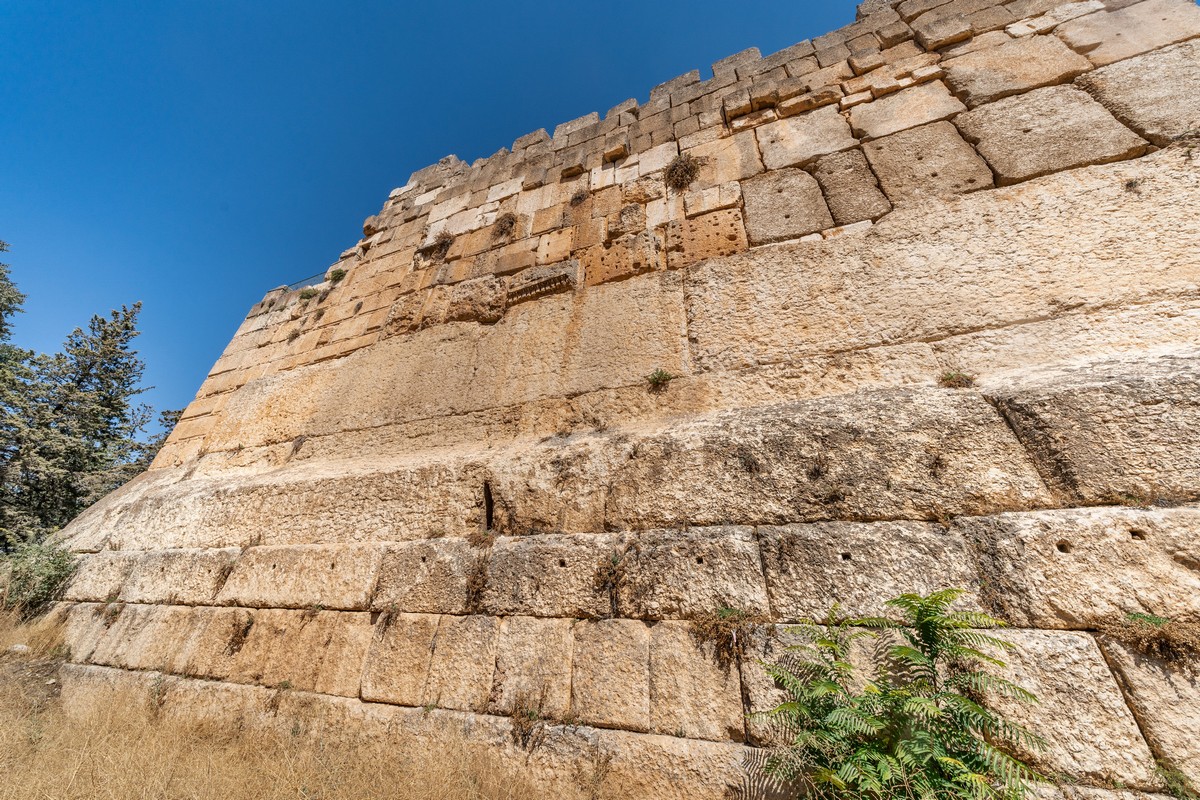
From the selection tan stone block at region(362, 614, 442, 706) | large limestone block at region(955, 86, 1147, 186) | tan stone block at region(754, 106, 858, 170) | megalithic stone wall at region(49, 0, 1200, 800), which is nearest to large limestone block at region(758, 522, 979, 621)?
megalithic stone wall at region(49, 0, 1200, 800)

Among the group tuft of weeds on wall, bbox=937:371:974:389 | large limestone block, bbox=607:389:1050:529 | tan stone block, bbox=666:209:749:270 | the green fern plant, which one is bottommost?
the green fern plant

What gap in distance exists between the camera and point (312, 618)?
303cm

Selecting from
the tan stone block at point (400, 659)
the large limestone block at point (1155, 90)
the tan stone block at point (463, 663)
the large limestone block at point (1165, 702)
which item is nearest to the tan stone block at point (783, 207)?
the large limestone block at point (1155, 90)

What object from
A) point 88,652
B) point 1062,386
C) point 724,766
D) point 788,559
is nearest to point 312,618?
point 88,652

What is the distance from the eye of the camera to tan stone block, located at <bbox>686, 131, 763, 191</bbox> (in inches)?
158

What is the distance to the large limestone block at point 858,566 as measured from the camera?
1.96 metres

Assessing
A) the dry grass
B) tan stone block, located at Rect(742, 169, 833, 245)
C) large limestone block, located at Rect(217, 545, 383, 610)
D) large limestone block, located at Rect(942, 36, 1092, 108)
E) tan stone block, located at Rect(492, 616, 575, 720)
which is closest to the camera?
the dry grass

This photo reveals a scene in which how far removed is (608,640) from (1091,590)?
193 cm

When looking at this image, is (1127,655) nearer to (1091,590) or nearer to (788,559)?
(1091,590)

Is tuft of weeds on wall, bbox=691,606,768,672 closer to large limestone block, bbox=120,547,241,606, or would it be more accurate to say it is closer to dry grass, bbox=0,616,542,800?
dry grass, bbox=0,616,542,800

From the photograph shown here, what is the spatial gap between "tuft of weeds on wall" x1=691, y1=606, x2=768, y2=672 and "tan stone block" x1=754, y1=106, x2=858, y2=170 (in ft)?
11.4

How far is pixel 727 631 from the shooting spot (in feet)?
6.97

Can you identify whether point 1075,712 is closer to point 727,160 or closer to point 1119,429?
point 1119,429

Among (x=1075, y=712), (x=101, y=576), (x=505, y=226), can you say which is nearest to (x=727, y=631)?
(x=1075, y=712)
